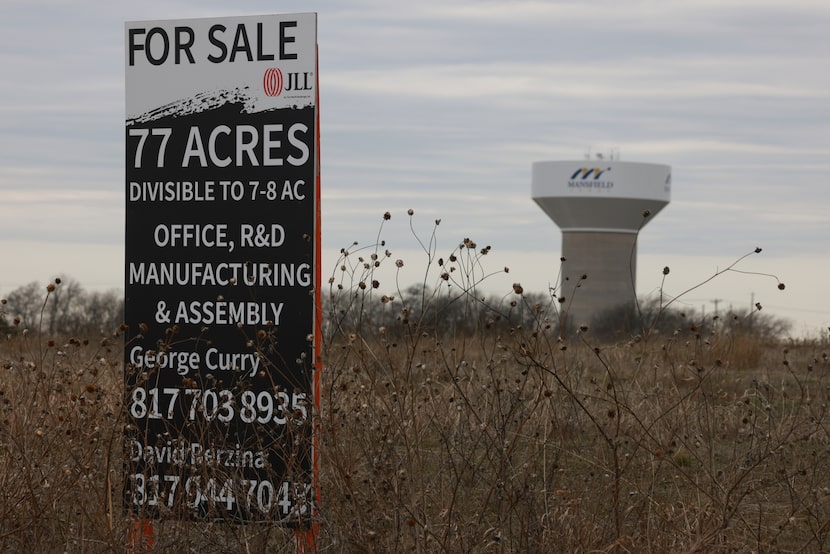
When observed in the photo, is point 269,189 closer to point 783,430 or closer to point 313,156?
point 313,156

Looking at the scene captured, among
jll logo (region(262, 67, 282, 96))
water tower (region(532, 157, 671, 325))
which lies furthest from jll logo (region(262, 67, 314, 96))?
water tower (region(532, 157, 671, 325))

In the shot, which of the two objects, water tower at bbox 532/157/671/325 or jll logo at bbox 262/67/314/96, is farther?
water tower at bbox 532/157/671/325

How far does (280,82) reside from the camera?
18.0 ft

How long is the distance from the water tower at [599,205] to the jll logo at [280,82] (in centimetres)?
4655

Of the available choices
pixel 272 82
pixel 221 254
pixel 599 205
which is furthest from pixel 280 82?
pixel 599 205

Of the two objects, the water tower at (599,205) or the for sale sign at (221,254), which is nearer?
the for sale sign at (221,254)

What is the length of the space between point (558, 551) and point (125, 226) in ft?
8.91

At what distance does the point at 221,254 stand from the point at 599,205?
48.9 metres

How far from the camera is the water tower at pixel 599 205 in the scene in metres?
52.9

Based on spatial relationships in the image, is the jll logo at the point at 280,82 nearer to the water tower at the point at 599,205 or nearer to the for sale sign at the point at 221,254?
the for sale sign at the point at 221,254

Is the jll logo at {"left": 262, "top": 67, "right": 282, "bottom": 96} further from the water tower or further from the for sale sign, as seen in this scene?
the water tower

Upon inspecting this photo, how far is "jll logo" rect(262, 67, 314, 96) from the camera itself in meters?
5.45

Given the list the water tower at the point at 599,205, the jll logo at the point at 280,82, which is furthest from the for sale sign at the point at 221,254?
the water tower at the point at 599,205

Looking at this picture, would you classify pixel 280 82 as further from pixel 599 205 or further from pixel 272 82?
pixel 599 205
